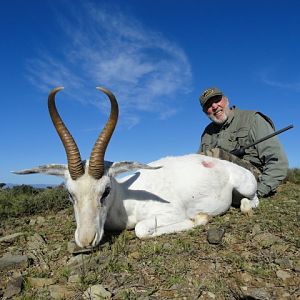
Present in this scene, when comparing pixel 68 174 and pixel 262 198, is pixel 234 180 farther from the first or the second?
pixel 68 174

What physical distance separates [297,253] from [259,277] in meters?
0.79

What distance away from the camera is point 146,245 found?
5199 mm

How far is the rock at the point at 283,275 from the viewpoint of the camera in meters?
3.88

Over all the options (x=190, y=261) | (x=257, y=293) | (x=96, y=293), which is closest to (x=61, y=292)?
(x=96, y=293)

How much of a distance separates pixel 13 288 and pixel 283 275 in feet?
9.21

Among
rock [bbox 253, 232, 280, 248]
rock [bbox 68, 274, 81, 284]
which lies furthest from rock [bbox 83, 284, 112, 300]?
rock [bbox 253, 232, 280, 248]

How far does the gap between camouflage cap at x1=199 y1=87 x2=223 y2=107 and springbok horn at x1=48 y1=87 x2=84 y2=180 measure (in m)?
4.62

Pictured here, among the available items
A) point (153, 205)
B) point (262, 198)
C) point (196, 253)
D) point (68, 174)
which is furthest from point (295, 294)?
point (262, 198)

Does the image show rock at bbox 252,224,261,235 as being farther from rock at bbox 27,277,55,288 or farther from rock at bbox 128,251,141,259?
rock at bbox 27,277,55,288

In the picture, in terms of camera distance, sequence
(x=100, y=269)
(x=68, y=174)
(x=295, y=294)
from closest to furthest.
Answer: (x=295, y=294)
(x=100, y=269)
(x=68, y=174)

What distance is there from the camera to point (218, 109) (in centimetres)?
939

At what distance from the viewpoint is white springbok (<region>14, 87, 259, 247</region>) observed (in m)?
Answer: 5.30

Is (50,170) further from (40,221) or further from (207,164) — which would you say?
(207,164)

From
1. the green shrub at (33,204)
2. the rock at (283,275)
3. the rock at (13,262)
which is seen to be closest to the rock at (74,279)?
the rock at (13,262)
